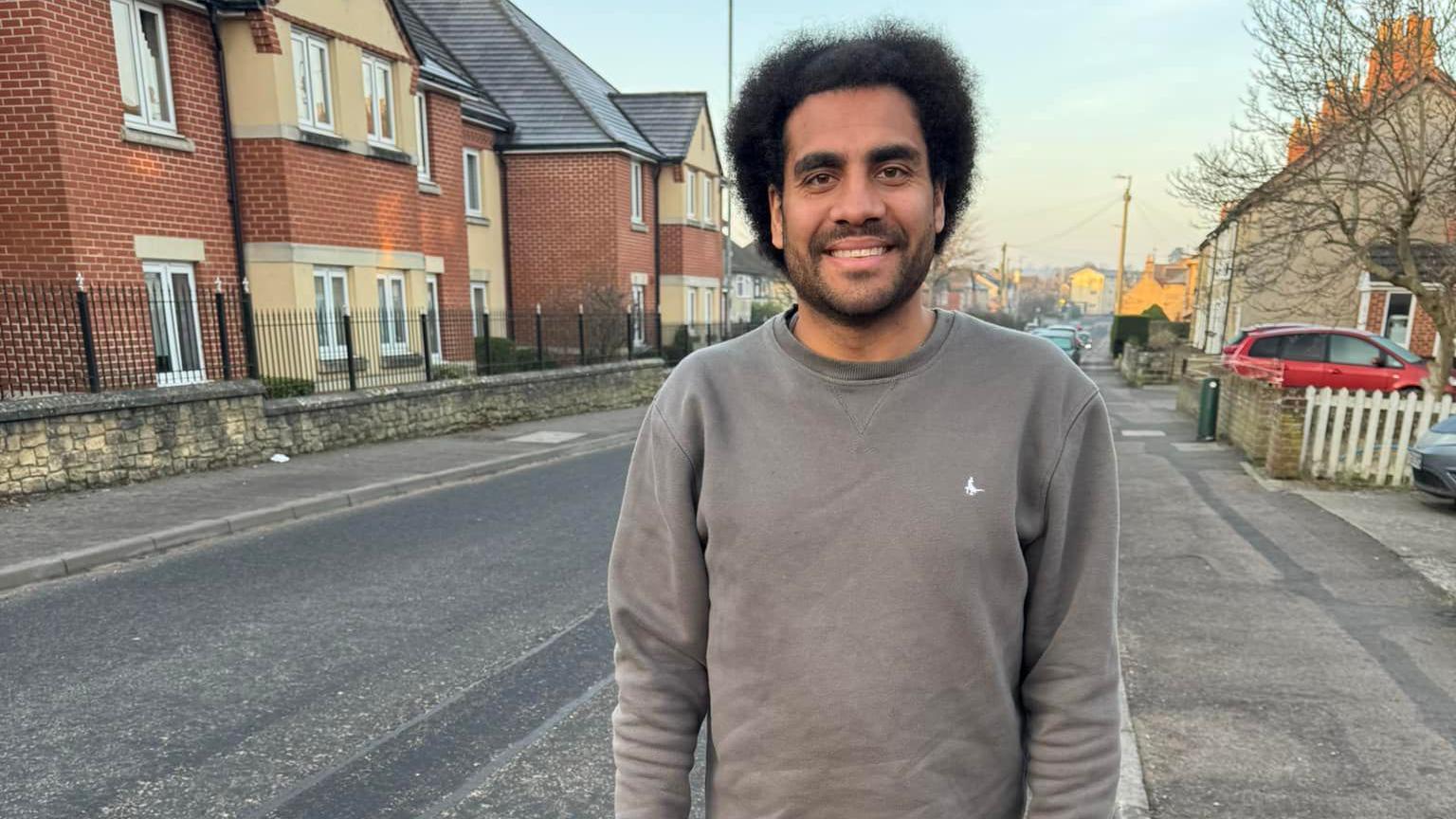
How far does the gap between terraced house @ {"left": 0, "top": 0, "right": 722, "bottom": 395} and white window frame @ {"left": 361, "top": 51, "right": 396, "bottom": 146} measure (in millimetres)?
34

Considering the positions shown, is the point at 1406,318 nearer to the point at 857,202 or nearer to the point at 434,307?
the point at 434,307

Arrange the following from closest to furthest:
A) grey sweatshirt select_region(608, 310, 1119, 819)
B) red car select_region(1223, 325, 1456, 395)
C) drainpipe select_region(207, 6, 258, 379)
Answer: grey sweatshirt select_region(608, 310, 1119, 819)
drainpipe select_region(207, 6, 258, 379)
red car select_region(1223, 325, 1456, 395)

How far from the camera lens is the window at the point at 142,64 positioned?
32.1 ft

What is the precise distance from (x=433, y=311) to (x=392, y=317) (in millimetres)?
2298

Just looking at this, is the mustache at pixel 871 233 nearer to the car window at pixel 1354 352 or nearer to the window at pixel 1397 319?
the car window at pixel 1354 352

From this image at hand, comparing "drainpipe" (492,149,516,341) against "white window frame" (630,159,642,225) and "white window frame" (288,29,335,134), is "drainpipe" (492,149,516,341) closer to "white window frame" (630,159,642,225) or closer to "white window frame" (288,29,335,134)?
"white window frame" (630,159,642,225)

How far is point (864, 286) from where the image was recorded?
58.0 inches

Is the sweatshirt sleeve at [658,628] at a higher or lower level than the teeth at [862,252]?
lower

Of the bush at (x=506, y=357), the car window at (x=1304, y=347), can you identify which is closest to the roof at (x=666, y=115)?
the bush at (x=506, y=357)

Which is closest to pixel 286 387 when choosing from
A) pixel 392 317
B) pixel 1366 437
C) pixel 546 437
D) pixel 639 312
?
pixel 392 317

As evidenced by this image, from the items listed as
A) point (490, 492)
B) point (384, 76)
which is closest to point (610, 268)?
point (384, 76)

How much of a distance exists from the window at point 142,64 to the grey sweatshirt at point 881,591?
11575mm

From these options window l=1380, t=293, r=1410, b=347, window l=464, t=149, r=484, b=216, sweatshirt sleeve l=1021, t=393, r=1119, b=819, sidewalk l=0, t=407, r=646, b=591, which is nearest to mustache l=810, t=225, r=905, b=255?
sweatshirt sleeve l=1021, t=393, r=1119, b=819

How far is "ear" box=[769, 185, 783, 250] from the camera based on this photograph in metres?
1.67
